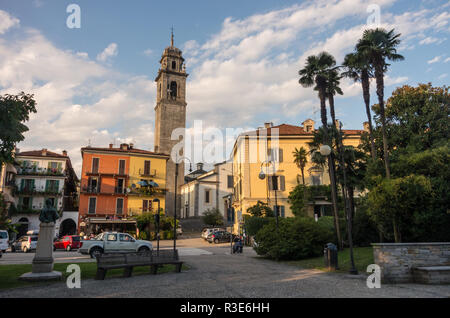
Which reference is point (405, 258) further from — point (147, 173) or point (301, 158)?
point (147, 173)

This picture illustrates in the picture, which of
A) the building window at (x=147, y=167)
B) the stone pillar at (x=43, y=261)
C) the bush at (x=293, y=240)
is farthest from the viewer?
the building window at (x=147, y=167)

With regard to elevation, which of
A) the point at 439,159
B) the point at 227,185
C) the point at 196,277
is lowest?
the point at 196,277

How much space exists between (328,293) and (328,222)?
18200 mm

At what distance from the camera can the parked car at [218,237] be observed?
→ 3434cm

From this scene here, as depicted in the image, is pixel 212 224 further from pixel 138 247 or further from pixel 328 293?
pixel 328 293

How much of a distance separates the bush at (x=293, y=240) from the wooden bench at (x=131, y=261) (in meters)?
6.43

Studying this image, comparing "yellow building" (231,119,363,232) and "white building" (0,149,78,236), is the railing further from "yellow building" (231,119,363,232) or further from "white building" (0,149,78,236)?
"yellow building" (231,119,363,232)

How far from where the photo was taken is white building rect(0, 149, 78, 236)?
126ft

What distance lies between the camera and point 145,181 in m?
43.5

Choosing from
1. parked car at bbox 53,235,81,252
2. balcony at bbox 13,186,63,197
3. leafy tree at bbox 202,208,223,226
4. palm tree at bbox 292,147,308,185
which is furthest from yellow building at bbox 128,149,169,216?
palm tree at bbox 292,147,308,185

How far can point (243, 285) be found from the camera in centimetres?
935

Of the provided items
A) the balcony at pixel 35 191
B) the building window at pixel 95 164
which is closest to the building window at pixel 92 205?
the building window at pixel 95 164

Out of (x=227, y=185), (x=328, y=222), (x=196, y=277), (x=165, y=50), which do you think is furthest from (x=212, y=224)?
(x=196, y=277)

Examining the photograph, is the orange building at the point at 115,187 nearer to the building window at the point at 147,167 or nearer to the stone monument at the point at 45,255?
the building window at the point at 147,167
